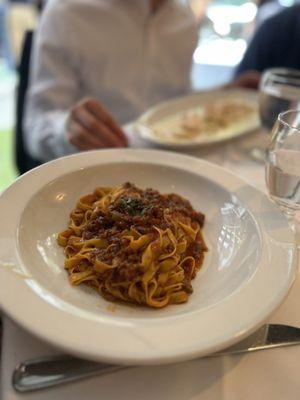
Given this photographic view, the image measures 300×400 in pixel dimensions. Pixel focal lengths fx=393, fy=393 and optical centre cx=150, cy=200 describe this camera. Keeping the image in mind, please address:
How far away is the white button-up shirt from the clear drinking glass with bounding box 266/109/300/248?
2.61ft

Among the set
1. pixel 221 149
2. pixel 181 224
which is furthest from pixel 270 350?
pixel 221 149

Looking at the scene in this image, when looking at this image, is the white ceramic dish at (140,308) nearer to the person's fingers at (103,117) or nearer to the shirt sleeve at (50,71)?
the person's fingers at (103,117)

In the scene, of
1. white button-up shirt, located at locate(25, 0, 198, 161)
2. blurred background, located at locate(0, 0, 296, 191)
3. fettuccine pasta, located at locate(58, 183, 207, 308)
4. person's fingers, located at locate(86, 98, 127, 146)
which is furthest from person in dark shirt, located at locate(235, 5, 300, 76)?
blurred background, located at locate(0, 0, 296, 191)

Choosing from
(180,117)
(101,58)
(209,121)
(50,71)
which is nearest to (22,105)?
(50,71)

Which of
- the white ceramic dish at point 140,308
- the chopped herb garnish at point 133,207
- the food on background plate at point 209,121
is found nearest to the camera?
the white ceramic dish at point 140,308

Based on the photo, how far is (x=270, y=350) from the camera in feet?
2.03

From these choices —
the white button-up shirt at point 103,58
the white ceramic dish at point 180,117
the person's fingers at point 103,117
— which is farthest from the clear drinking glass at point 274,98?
the white button-up shirt at point 103,58

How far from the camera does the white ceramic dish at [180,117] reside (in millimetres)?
1210

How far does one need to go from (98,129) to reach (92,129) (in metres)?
0.02

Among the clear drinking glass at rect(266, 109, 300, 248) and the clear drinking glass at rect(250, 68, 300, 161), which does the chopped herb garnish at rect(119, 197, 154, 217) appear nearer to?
the clear drinking glass at rect(266, 109, 300, 248)

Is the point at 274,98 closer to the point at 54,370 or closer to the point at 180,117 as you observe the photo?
the point at 180,117

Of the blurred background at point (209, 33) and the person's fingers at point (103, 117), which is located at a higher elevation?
the person's fingers at point (103, 117)

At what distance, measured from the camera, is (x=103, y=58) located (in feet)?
5.57

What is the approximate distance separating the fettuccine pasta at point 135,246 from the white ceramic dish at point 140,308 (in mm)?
21
